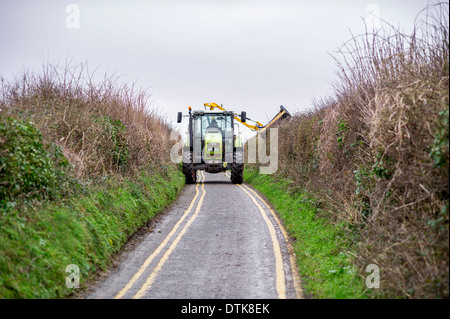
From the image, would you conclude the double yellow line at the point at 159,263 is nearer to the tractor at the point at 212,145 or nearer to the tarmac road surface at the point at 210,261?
the tarmac road surface at the point at 210,261

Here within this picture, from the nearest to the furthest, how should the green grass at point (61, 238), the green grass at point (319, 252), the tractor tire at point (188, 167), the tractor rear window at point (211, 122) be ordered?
the green grass at point (61, 238) → the green grass at point (319, 252) → the tractor tire at point (188, 167) → the tractor rear window at point (211, 122)

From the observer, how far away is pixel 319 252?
31.0ft

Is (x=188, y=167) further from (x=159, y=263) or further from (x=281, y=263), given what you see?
(x=281, y=263)

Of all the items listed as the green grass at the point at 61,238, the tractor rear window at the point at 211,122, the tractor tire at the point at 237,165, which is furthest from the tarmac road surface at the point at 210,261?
the tractor rear window at the point at 211,122

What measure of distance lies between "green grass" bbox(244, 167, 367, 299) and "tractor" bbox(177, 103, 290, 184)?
28.1ft

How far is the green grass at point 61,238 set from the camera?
654 cm

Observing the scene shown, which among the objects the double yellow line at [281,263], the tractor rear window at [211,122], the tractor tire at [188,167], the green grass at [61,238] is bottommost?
the double yellow line at [281,263]

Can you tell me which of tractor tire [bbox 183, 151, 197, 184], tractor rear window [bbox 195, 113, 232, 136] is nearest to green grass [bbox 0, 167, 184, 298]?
tractor tire [bbox 183, 151, 197, 184]

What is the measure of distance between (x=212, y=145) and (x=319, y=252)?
14939mm

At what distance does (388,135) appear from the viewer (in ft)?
25.3

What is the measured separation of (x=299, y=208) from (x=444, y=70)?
8.02m

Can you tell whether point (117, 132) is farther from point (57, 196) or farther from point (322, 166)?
point (322, 166)

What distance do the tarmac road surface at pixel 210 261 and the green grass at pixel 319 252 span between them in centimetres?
25
